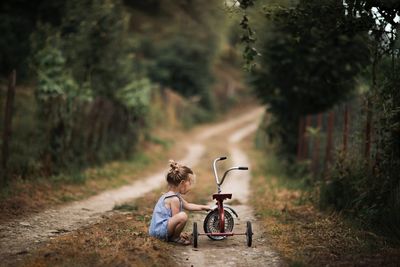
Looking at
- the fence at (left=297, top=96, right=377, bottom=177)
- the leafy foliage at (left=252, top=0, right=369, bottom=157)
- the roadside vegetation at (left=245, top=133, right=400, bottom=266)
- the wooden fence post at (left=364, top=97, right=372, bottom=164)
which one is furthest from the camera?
the leafy foliage at (left=252, top=0, right=369, bottom=157)

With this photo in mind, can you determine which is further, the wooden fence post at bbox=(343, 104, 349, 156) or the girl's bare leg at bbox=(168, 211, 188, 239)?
the wooden fence post at bbox=(343, 104, 349, 156)

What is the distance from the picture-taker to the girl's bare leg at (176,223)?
624 cm

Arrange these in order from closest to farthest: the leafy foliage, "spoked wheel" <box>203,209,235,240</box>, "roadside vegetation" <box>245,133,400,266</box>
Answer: "roadside vegetation" <box>245,133,400,266</box> → "spoked wheel" <box>203,209,235,240</box> → the leafy foliage

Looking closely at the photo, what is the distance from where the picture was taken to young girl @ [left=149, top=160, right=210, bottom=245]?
636 cm

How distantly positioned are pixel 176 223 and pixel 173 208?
23cm

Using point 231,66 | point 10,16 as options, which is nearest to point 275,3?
point 10,16

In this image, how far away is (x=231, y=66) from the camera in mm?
53531

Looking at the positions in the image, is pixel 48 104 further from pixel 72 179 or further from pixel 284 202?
pixel 284 202

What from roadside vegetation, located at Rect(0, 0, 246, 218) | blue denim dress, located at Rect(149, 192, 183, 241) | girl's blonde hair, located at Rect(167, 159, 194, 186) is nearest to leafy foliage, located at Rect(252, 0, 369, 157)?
roadside vegetation, located at Rect(0, 0, 246, 218)

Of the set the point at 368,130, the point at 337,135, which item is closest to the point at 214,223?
the point at 368,130

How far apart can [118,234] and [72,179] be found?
5.42m

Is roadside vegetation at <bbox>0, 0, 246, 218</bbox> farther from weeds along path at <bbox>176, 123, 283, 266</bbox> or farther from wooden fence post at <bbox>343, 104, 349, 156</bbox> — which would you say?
weeds along path at <bbox>176, 123, 283, 266</bbox>

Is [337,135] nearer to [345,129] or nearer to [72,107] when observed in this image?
[345,129]

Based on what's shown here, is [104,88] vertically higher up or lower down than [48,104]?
higher up
